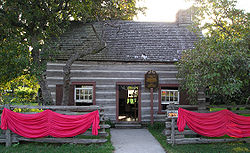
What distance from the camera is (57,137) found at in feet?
25.6

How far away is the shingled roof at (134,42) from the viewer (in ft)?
37.6

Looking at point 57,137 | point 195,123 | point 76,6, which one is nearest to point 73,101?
point 57,137

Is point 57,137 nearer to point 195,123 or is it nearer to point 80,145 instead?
point 80,145

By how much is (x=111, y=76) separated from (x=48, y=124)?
4.67 m

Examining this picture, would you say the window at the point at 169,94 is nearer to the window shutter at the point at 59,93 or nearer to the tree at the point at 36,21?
the tree at the point at 36,21

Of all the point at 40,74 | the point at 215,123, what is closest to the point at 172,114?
the point at 215,123

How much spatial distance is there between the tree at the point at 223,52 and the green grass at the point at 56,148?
3952 millimetres

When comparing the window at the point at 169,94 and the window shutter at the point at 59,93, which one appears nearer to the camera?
the window shutter at the point at 59,93

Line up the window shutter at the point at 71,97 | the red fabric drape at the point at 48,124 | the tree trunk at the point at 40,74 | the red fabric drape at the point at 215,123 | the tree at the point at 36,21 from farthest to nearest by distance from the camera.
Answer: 1. the window shutter at the point at 71,97
2. the tree trunk at the point at 40,74
3. the tree at the point at 36,21
4. the red fabric drape at the point at 215,123
5. the red fabric drape at the point at 48,124

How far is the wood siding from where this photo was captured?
11.2 m

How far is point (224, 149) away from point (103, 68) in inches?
277

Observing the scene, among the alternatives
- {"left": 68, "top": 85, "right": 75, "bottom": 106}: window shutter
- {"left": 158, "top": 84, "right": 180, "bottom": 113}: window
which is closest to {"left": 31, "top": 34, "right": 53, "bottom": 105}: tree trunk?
{"left": 68, "top": 85, "right": 75, "bottom": 106}: window shutter

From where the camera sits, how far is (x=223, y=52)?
22.1 feet

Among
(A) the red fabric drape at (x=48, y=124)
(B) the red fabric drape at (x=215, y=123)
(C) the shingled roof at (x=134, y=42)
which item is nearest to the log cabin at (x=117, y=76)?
(C) the shingled roof at (x=134, y=42)
